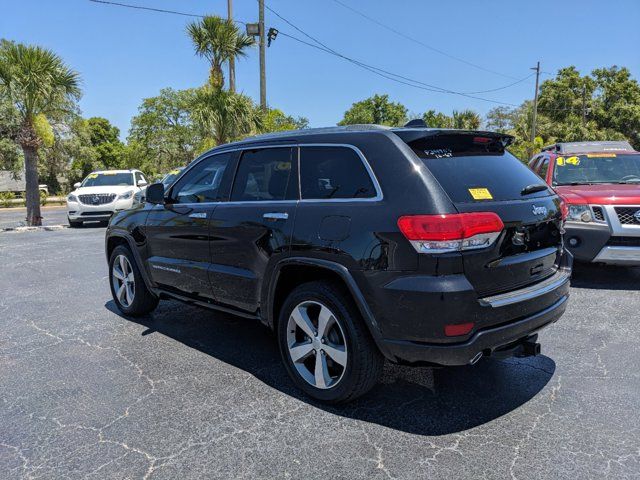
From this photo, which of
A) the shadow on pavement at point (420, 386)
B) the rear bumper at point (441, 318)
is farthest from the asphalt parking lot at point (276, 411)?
the rear bumper at point (441, 318)

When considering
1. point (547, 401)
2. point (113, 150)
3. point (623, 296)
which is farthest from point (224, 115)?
point (113, 150)

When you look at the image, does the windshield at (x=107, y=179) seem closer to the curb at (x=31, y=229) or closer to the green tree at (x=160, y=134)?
the curb at (x=31, y=229)

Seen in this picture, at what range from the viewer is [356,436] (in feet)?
9.32

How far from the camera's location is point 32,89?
13.5 metres

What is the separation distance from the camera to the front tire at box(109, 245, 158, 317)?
5.03 m

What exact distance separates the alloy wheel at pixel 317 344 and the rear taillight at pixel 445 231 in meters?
0.76

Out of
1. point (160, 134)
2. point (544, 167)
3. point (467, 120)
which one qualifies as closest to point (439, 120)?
point (467, 120)

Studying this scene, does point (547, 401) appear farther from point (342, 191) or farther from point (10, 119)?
point (10, 119)

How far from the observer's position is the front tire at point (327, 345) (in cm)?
297

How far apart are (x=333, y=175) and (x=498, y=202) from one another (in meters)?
1.04

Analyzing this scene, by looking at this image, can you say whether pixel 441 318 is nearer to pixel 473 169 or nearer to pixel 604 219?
pixel 473 169

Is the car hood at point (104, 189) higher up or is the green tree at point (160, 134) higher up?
the green tree at point (160, 134)

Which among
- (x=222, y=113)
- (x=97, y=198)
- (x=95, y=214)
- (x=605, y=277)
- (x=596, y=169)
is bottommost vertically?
(x=605, y=277)

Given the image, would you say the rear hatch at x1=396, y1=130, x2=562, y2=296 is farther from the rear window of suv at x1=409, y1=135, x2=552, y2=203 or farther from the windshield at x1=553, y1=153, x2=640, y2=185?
the windshield at x1=553, y1=153, x2=640, y2=185
